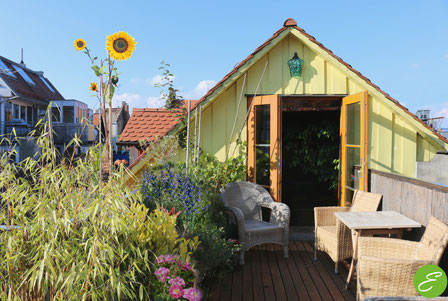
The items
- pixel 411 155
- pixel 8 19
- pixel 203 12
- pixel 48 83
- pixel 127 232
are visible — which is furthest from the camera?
pixel 48 83

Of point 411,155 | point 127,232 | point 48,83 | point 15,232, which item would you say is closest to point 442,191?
point 411,155

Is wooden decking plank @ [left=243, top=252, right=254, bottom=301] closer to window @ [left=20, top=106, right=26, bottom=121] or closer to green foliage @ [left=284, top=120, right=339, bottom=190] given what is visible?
green foliage @ [left=284, top=120, right=339, bottom=190]

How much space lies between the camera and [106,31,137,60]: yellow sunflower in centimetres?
236

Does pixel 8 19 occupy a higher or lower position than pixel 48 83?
lower

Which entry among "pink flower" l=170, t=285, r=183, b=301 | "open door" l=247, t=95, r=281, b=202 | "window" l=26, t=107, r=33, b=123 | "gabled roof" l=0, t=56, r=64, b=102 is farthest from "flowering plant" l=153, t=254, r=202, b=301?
"window" l=26, t=107, r=33, b=123

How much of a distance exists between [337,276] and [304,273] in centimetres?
36

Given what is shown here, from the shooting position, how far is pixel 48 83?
27.8 metres

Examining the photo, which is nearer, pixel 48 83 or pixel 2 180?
pixel 2 180

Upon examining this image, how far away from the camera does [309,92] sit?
5.42 meters

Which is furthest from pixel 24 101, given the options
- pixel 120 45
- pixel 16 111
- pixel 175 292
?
pixel 175 292

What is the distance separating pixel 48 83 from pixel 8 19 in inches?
1051

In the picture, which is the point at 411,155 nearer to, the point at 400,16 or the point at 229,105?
the point at 400,16

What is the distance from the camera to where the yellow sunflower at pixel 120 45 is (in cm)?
236
